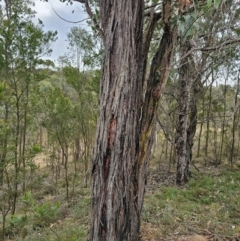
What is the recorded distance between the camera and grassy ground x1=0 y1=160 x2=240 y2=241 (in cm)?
346

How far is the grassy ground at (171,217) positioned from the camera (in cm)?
346

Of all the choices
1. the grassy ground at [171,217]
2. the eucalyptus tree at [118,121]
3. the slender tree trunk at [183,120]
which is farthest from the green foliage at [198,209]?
the eucalyptus tree at [118,121]

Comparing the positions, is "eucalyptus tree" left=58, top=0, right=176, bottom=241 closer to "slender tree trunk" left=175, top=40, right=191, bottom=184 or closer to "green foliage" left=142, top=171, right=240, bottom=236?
"green foliage" left=142, top=171, right=240, bottom=236

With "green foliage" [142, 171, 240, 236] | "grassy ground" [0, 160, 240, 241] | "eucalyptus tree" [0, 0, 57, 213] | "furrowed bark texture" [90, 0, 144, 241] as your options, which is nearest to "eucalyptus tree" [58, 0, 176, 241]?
"furrowed bark texture" [90, 0, 144, 241]

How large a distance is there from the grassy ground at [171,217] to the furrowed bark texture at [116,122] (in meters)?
1.30

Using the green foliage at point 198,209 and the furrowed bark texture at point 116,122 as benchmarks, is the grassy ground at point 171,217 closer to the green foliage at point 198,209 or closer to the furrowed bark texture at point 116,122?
the green foliage at point 198,209

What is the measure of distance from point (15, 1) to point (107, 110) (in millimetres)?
6957

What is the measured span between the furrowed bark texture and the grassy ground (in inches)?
51.2

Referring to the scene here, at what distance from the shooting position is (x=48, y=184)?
32.2 feet

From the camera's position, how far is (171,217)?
3867mm

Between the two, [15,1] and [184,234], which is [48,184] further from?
[184,234]

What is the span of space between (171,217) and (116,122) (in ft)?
8.00

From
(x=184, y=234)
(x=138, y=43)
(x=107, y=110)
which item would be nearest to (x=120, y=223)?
(x=107, y=110)

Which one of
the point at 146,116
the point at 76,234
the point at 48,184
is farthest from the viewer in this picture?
the point at 48,184
